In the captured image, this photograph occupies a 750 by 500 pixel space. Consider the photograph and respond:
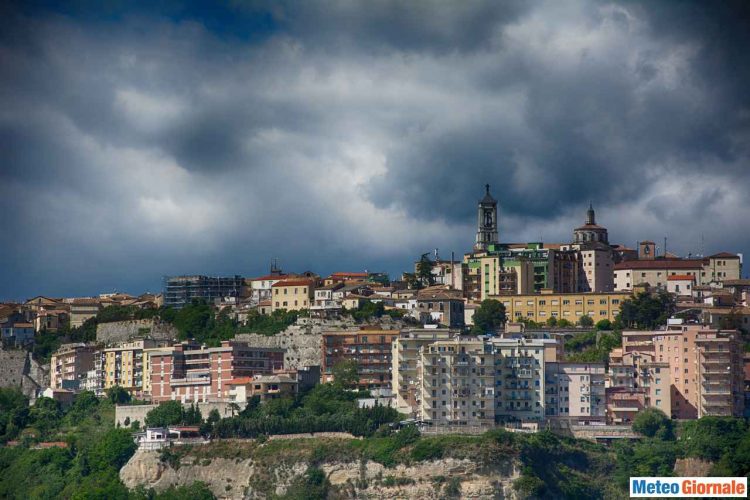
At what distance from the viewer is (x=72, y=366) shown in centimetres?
10388

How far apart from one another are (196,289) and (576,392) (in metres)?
32.6

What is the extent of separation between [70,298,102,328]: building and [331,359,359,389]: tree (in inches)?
998

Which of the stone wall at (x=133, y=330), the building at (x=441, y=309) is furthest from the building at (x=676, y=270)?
the stone wall at (x=133, y=330)

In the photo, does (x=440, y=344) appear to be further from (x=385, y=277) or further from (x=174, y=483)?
(x=385, y=277)

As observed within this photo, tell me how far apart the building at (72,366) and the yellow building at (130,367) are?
2.24 metres

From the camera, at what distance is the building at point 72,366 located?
10331cm

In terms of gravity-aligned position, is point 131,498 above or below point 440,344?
below

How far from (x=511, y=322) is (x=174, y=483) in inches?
856

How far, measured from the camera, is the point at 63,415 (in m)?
98.5

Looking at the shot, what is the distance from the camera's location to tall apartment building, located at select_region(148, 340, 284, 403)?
93.8 meters

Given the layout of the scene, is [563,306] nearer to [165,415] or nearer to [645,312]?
[645,312]

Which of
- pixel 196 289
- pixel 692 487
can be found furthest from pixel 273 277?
pixel 692 487

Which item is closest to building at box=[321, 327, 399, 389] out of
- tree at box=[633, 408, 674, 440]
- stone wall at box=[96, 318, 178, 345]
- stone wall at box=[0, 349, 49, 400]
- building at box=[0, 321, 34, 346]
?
tree at box=[633, 408, 674, 440]

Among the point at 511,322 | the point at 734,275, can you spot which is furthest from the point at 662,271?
the point at 511,322
